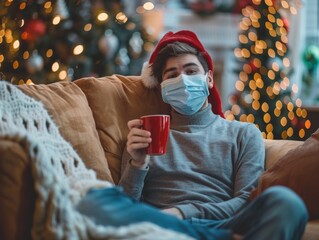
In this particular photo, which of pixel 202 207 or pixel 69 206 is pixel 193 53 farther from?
pixel 69 206

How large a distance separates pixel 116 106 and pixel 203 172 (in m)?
0.45

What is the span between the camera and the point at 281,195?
→ 135cm

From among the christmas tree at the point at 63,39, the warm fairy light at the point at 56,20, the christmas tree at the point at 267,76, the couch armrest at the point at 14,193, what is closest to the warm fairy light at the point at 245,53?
the christmas tree at the point at 267,76

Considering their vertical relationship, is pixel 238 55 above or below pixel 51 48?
below

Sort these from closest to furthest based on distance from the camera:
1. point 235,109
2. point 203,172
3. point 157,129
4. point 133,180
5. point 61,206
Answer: point 61,206 → point 157,129 → point 133,180 → point 203,172 → point 235,109

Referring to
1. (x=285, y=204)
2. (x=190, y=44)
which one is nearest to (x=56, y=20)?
(x=190, y=44)

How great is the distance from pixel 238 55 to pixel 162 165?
7.54ft

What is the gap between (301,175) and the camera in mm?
1738

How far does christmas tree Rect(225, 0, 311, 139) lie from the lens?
155 inches

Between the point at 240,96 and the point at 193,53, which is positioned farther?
the point at 240,96

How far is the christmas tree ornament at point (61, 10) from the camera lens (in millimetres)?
3203

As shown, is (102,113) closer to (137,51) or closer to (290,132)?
(137,51)

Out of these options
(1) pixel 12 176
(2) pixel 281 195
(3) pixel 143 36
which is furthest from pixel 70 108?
(3) pixel 143 36

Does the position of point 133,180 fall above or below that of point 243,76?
above
